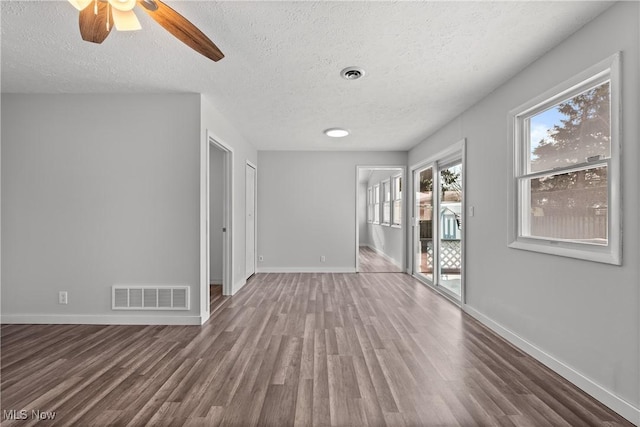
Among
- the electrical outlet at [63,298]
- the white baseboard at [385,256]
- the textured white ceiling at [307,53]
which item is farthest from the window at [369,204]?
the electrical outlet at [63,298]

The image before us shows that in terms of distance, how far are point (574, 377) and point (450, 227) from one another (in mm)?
2609

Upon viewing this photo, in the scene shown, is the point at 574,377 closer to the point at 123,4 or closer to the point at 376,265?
the point at 123,4

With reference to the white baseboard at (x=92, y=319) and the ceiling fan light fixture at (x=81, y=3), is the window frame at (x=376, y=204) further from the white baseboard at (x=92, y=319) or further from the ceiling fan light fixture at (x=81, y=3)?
the ceiling fan light fixture at (x=81, y=3)

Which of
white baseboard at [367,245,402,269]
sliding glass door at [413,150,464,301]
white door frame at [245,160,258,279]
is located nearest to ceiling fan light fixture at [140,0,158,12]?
sliding glass door at [413,150,464,301]

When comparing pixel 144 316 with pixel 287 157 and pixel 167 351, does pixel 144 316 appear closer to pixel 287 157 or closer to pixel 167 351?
pixel 167 351

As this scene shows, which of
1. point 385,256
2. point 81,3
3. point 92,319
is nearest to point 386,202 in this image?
point 385,256

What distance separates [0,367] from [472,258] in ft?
14.7

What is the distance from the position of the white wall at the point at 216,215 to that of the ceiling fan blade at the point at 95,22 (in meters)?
3.45

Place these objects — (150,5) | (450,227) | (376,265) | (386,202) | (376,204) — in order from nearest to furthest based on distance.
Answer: (150,5), (450,227), (376,265), (386,202), (376,204)

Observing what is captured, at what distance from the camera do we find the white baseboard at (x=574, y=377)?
→ 1.74 meters

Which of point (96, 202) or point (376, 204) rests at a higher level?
point (376, 204)

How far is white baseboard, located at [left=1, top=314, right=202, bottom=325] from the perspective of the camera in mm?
3238

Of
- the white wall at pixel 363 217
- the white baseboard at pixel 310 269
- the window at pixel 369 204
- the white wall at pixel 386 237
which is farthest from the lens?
the white wall at pixel 363 217

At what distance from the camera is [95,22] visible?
1667mm
